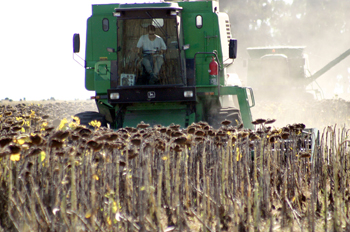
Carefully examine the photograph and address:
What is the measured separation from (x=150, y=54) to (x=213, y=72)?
1.20m

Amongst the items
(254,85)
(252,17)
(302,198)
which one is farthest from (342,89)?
(302,198)

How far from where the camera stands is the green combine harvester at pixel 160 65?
27.6ft

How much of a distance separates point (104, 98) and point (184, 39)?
1831 millimetres

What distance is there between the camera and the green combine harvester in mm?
8422

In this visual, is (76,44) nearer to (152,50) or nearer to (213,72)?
(152,50)

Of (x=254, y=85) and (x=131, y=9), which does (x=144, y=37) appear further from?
(x=254, y=85)

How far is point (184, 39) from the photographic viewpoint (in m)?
9.14

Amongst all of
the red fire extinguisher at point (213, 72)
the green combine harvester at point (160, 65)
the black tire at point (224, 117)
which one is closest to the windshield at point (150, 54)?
the green combine harvester at point (160, 65)

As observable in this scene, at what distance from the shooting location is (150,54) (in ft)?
27.9

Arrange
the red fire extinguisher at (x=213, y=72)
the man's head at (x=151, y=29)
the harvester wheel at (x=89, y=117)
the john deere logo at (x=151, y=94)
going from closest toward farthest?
the john deere logo at (x=151, y=94) → the man's head at (x=151, y=29) → the red fire extinguisher at (x=213, y=72) → the harvester wheel at (x=89, y=117)

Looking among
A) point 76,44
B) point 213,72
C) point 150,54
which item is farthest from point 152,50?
point 76,44

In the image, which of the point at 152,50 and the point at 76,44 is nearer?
the point at 152,50

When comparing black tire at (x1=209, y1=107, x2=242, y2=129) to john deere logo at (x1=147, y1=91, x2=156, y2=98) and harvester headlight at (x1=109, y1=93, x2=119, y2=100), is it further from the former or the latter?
harvester headlight at (x1=109, y1=93, x2=119, y2=100)

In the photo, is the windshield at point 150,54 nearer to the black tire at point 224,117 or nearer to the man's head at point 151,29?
the man's head at point 151,29
